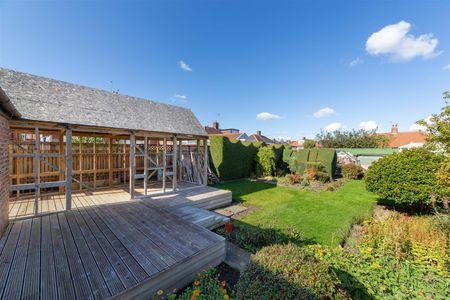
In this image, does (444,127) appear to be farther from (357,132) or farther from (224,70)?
(357,132)

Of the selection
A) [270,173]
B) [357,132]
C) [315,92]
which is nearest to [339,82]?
[315,92]

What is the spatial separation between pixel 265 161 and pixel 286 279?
12.3 metres

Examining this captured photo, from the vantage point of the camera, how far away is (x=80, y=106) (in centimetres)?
609

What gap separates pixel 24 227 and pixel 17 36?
21.5 ft

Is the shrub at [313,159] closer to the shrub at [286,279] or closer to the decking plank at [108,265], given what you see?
the shrub at [286,279]

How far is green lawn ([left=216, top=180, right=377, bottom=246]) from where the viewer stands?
18.4ft

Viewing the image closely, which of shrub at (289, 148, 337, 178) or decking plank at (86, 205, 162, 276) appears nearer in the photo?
decking plank at (86, 205, 162, 276)

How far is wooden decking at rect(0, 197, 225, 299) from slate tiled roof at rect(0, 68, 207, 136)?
114 inches

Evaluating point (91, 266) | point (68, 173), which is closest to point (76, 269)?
point (91, 266)

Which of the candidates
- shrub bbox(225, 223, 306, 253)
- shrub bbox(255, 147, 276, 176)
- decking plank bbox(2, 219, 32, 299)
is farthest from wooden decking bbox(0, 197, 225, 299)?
shrub bbox(255, 147, 276, 176)

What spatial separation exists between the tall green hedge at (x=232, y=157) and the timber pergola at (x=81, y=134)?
2.23 m

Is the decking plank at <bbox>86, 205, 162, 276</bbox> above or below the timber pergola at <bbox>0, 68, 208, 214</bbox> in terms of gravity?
below

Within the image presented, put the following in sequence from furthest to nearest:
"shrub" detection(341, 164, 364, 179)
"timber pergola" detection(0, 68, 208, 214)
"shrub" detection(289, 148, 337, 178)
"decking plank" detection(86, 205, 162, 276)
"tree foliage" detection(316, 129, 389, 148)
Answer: "tree foliage" detection(316, 129, 389, 148)
"shrub" detection(341, 164, 364, 179)
"shrub" detection(289, 148, 337, 178)
"timber pergola" detection(0, 68, 208, 214)
"decking plank" detection(86, 205, 162, 276)

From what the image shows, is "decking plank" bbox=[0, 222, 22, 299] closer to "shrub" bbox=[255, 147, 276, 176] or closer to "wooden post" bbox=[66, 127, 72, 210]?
"wooden post" bbox=[66, 127, 72, 210]
